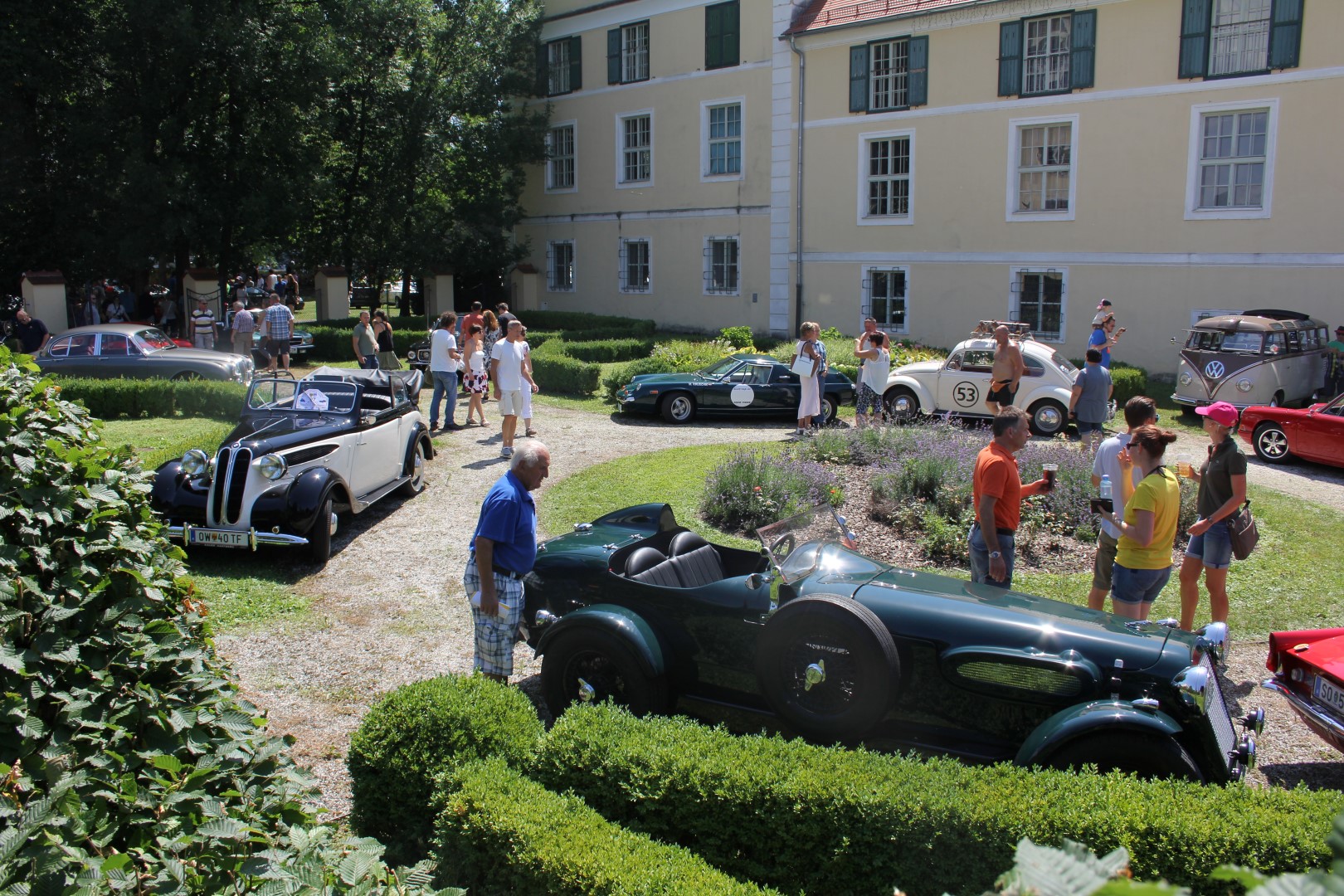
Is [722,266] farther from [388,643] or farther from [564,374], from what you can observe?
[388,643]

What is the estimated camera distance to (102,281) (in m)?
29.1

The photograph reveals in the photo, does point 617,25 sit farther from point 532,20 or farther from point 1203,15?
point 1203,15

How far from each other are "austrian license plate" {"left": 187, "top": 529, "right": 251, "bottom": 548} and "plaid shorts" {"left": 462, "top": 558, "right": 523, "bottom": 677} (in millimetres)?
3579

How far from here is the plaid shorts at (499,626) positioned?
5.87m

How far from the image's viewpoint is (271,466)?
8.95 meters

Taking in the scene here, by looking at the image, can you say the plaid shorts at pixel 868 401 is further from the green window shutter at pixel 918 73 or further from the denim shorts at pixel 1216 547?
the green window shutter at pixel 918 73

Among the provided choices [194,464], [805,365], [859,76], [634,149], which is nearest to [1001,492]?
[194,464]

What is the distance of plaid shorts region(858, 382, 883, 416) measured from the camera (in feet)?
47.0

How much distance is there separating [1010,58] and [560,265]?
15907 mm

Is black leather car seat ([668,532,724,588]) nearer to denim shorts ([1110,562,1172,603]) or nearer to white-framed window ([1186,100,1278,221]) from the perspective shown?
denim shorts ([1110,562,1172,603])

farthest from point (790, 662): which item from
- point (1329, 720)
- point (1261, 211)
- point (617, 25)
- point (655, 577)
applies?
point (617, 25)

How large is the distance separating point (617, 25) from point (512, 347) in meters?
20.4

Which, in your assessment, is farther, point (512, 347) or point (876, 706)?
point (512, 347)

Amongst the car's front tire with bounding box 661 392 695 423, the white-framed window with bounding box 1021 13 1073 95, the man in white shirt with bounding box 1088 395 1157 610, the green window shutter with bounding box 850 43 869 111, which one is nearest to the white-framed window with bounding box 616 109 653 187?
the green window shutter with bounding box 850 43 869 111
